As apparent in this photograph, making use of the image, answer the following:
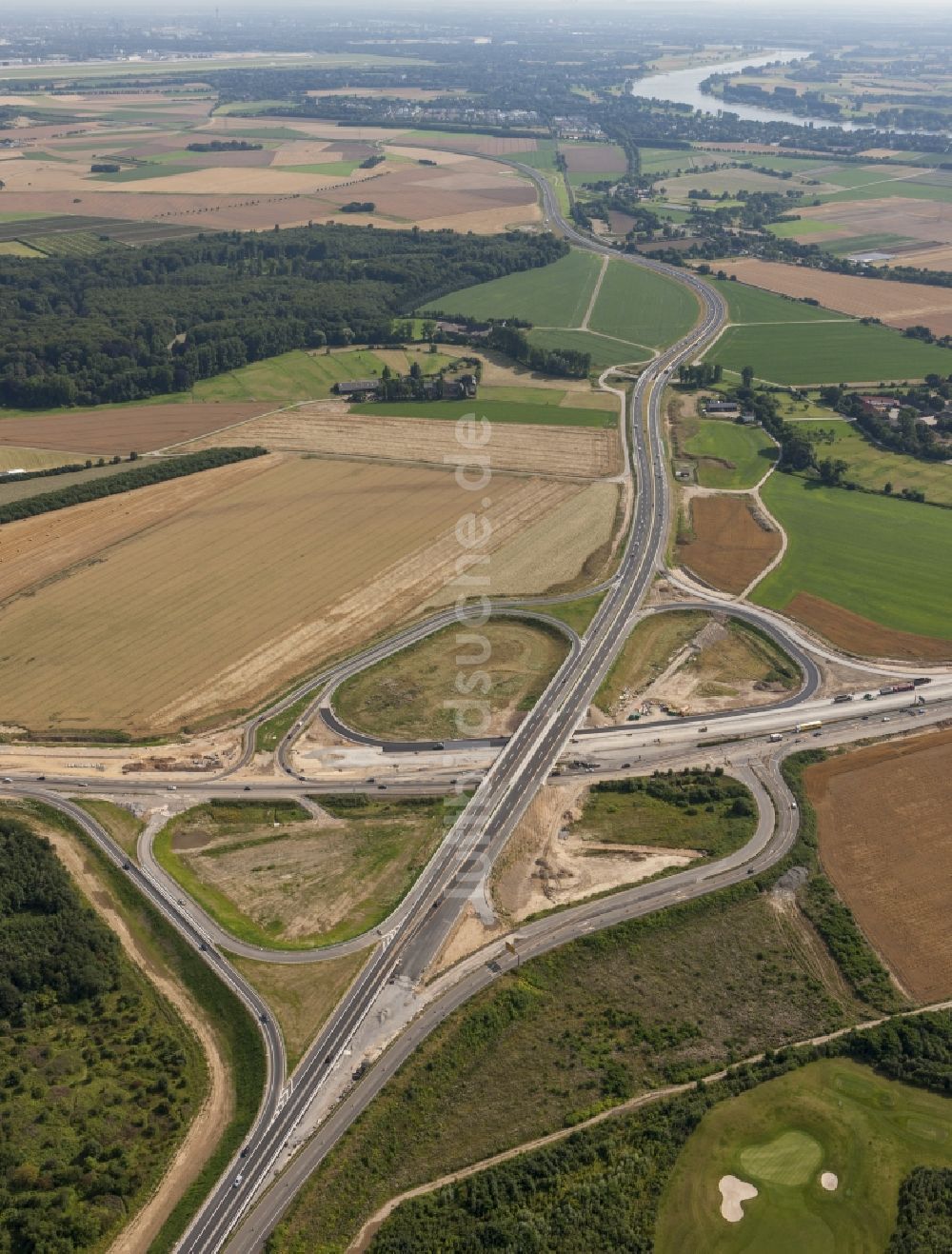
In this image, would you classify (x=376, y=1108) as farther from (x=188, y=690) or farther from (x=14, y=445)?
(x=14, y=445)

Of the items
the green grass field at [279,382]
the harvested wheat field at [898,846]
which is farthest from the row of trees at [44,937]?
the green grass field at [279,382]

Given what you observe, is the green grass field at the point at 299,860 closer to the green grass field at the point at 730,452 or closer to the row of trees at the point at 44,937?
the row of trees at the point at 44,937

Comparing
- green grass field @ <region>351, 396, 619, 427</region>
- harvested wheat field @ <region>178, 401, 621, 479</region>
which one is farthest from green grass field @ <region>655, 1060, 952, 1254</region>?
green grass field @ <region>351, 396, 619, 427</region>

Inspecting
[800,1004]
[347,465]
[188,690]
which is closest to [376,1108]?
[800,1004]

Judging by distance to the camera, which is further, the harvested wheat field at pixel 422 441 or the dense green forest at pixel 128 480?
the harvested wheat field at pixel 422 441

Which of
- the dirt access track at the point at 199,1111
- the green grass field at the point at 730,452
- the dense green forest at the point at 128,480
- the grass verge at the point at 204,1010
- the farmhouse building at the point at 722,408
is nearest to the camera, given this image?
the dirt access track at the point at 199,1111
